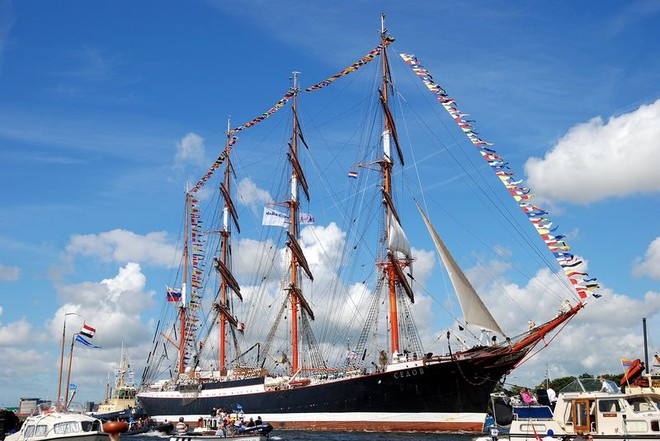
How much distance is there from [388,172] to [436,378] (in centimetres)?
2258

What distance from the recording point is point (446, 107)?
45.9 metres

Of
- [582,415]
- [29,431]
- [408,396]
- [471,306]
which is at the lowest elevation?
[29,431]

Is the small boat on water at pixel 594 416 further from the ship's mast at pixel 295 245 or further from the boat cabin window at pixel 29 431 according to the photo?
the ship's mast at pixel 295 245

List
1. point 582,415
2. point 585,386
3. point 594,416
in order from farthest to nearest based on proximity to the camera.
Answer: point 585,386 < point 582,415 < point 594,416

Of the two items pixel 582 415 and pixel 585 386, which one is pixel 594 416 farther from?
pixel 585 386

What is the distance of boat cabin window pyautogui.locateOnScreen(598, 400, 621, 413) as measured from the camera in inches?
1075

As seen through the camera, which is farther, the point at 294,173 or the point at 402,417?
the point at 294,173

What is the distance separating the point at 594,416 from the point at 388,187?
127ft

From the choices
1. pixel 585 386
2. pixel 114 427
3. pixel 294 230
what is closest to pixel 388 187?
pixel 294 230

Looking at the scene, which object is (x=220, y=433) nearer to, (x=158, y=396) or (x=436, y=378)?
(x=436, y=378)

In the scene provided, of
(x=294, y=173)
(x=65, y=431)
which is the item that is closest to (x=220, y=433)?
(x=65, y=431)

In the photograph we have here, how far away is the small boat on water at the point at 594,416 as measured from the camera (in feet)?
86.9

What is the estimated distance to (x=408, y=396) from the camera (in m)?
51.5

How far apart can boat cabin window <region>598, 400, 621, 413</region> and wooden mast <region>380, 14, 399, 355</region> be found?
1169 inches
